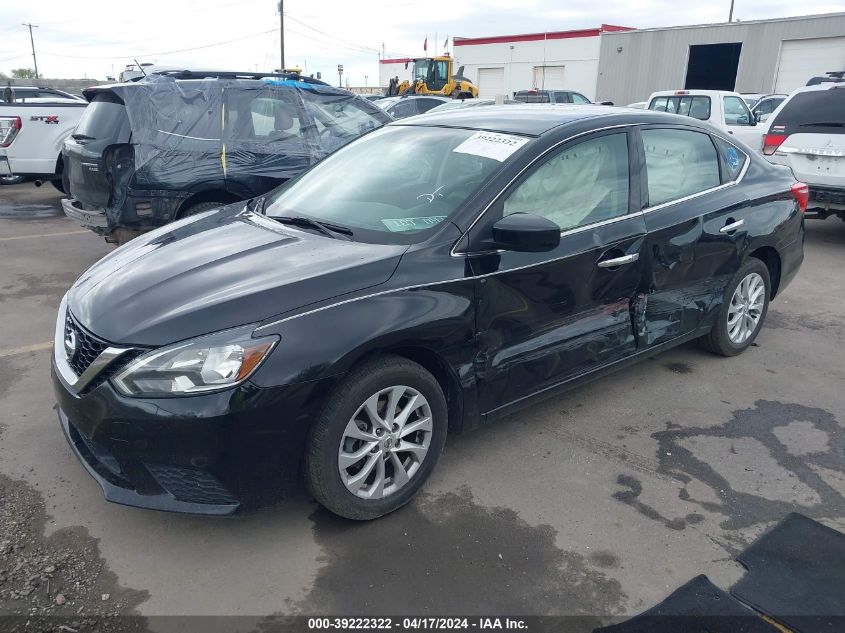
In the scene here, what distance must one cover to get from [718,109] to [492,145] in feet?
34.5

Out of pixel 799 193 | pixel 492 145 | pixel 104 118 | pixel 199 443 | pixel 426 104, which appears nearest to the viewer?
pixel 199 443

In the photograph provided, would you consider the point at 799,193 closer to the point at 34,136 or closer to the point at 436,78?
the point at 34,136

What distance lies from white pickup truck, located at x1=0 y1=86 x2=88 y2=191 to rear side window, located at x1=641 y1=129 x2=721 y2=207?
28.9 feet

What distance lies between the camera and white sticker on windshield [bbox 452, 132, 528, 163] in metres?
3.39

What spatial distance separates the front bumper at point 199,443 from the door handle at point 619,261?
5.67 ft

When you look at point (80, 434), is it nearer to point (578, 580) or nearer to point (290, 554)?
point (290, 554)

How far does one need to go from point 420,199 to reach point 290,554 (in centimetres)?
173

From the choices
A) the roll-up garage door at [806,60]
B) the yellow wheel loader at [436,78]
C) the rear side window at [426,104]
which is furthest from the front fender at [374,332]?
the roll-up garage door at [806,60]

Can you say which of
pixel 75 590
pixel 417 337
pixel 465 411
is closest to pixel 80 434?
pixel 75 590

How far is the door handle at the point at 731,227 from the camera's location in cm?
432

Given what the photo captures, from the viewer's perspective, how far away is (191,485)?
2.59 m

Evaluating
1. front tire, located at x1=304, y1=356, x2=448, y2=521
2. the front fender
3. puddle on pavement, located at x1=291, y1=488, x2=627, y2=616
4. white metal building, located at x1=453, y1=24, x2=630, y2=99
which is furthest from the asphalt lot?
white metal building, located at x1=453, y1=24, x2=630, y2=99

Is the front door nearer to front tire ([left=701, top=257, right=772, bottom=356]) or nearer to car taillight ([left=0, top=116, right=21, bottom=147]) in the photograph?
front tire ([left=701, top=257, right=772, bottom=356])

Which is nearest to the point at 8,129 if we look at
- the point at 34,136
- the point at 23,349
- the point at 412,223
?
the point at 34,136
